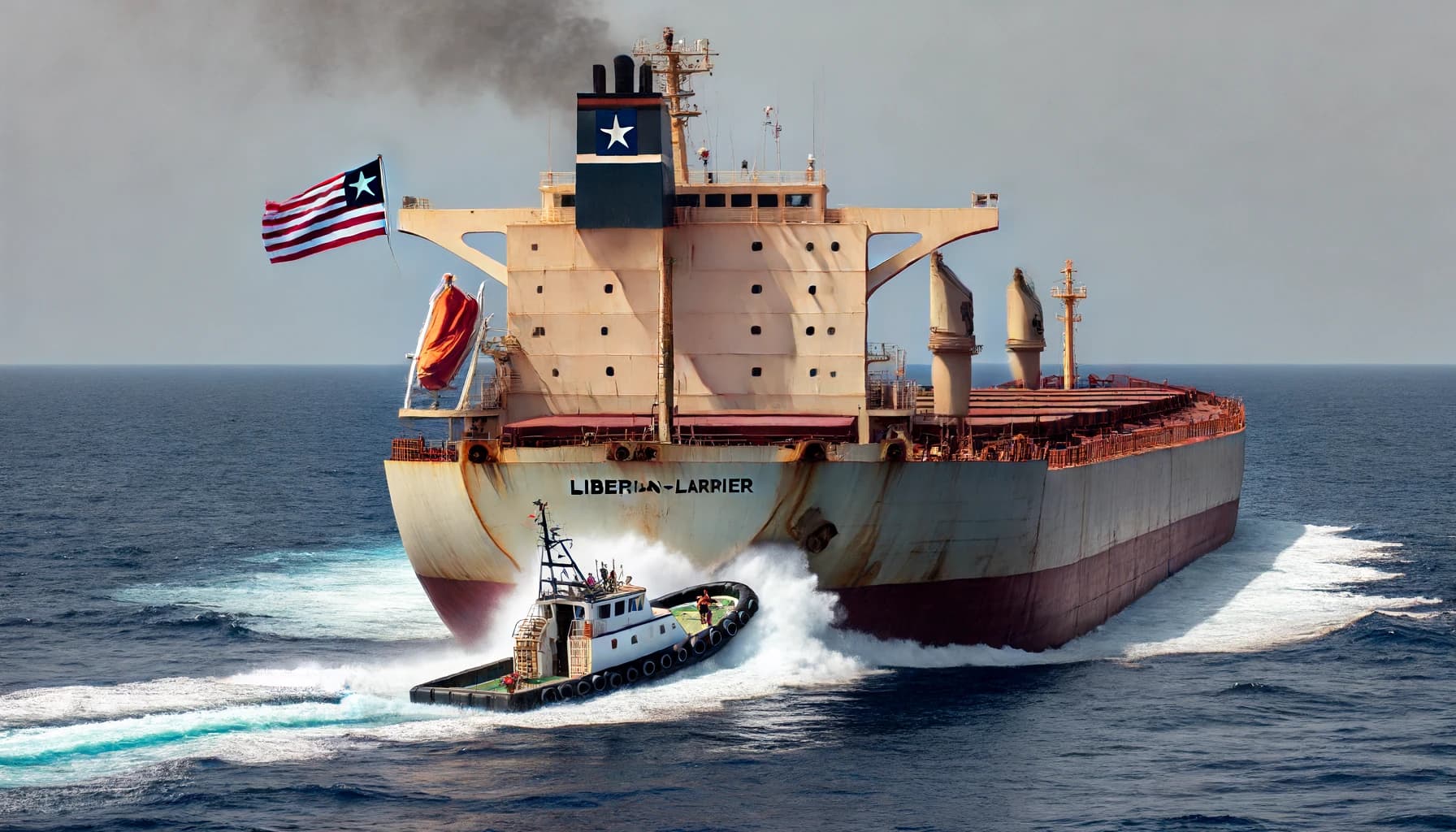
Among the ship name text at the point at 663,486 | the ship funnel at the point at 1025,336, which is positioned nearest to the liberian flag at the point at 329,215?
the ship name text at the point at 663,486

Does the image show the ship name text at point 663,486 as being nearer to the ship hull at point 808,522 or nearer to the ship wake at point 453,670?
the ship hull at point 808,522

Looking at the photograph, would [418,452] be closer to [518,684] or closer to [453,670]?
[453,670]

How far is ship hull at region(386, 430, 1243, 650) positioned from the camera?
3155cm

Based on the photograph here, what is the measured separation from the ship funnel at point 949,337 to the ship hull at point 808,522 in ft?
10.2

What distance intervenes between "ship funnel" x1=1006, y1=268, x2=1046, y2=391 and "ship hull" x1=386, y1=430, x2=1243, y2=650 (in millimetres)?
28140

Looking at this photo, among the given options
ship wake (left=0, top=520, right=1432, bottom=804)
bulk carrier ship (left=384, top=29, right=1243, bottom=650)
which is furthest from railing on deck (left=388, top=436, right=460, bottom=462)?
ship wake (left=0, top=520, right=1432, bottom=804)

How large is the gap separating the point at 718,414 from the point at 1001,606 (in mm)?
7346

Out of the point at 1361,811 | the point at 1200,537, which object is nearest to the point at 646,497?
the point at 1361,811

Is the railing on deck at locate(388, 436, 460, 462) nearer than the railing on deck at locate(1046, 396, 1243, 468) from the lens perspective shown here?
Yes

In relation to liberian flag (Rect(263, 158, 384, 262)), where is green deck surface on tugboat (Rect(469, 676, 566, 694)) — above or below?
below

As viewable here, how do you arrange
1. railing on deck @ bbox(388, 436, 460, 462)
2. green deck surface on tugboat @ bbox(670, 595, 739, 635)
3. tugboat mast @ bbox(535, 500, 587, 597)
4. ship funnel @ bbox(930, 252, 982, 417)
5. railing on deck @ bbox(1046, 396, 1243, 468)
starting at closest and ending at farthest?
tugboat mast @ bbox(535, 500, 587, 597) → green deck surface on tugboat @ bbox(670, 595, 739, 635) → railing on deck @ bbox(388, 436, 460, 462) → ship funnel @ bbox(930, 252, 982, 417) → railing on deck @ bbox(1046, 396, 1243, 468)

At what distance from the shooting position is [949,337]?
119ft

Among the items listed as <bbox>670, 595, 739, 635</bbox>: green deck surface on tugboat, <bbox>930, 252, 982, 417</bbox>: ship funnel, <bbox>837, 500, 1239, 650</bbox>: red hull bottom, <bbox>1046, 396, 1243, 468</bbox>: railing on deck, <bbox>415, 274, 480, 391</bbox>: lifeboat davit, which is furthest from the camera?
<bbox>1046, 396, 1243, 468</bbox>: railing on deck

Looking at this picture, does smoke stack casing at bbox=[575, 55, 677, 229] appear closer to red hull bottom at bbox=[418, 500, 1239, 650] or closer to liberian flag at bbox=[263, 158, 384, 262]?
liberian flag at bbox=[263, 158, 384, 262]
